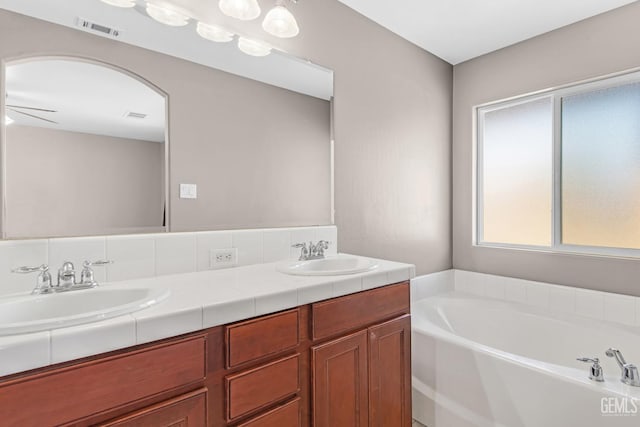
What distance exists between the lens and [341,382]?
1273 millimetres

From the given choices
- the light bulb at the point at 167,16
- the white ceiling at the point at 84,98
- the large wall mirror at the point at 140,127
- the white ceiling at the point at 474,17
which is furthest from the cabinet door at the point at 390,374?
the white ceiling at the point at 474,17

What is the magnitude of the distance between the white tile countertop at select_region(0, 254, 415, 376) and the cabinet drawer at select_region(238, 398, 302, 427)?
321 millimetres

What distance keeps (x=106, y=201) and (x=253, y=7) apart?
107cm

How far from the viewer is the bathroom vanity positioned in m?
0.73

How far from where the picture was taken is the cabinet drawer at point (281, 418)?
3.38 ft

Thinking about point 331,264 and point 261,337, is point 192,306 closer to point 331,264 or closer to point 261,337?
point 261,337

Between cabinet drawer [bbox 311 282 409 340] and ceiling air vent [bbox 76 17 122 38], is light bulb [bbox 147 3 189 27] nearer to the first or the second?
ceiling air vent [bbox 76 17 122 38]

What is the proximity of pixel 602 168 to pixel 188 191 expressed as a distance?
2.69 m

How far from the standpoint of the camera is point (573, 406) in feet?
4.62

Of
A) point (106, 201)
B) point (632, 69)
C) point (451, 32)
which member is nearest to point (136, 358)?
point (106, 201)

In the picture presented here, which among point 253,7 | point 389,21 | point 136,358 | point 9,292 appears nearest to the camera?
point 136,358

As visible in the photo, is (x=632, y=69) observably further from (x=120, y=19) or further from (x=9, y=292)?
(x=9, y=292)

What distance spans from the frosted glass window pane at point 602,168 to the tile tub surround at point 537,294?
0.37 meters

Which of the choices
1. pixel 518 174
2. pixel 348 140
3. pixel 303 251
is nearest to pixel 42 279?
pixel 303 251
